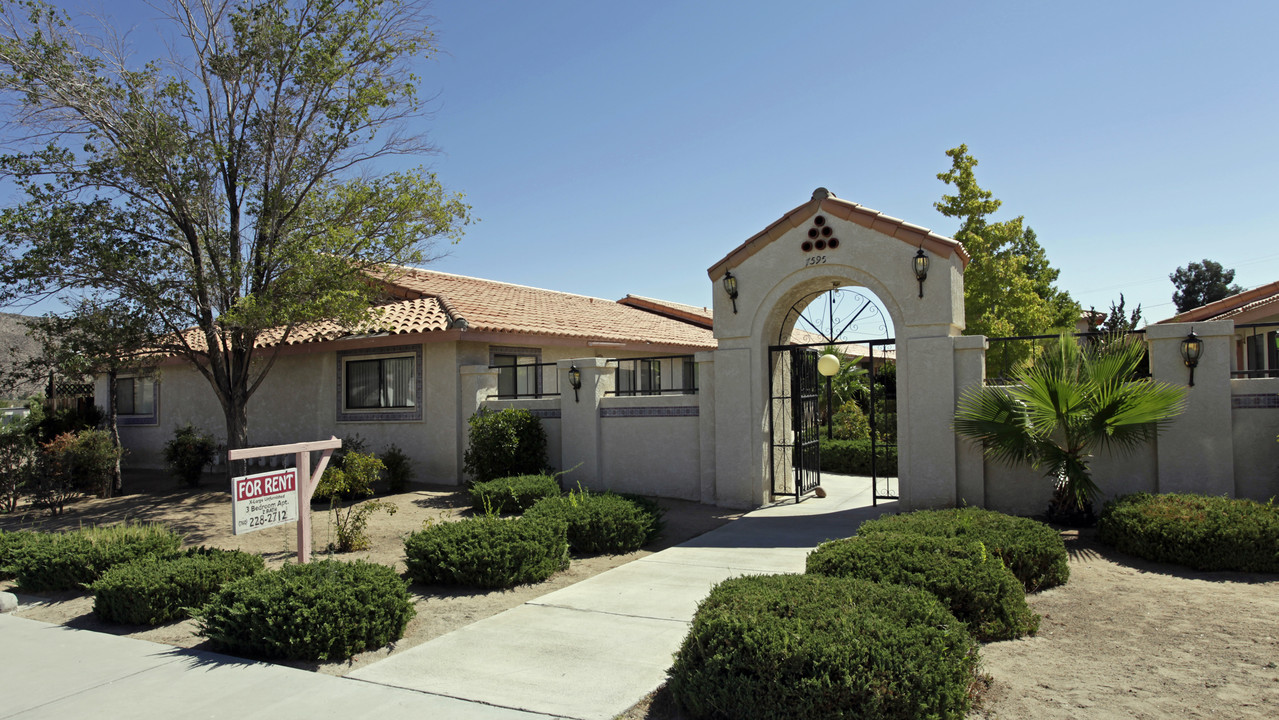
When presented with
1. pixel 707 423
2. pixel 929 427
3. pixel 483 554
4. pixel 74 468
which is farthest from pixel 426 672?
pixel 74 468

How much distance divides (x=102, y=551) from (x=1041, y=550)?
9.07m

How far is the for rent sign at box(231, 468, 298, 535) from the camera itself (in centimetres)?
664

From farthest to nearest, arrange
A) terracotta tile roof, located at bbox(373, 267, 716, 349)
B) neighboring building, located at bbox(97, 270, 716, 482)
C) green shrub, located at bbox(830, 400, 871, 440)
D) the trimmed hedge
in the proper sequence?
green shrub, located at bbox(830, 400, 871, 440)
terracotta tile roof, located at bbox(373, 267, 716, 349)
neighboring building, located at bbox(97, 270, 716, 482)
the trimmed hedge

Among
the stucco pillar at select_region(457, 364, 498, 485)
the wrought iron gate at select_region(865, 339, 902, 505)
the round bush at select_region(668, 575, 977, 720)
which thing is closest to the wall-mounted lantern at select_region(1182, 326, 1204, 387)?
the wrought iron gate at select_region(865, 339, 902, 505)

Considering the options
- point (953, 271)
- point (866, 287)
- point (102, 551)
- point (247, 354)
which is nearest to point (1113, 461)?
point (953, 271)

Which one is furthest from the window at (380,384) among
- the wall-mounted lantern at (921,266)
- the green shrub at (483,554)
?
the wall-mounted lantern at (921,266)

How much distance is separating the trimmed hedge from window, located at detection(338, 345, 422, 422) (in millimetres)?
11174

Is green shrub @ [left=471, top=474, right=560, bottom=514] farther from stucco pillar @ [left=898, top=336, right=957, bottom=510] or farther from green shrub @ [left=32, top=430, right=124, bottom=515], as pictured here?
green shrub @ [left=32, top=430, right=124, bottom=515]

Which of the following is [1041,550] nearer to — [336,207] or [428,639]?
[428,639]

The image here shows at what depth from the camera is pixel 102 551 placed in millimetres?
7930

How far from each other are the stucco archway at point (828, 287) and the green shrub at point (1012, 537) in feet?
9.08

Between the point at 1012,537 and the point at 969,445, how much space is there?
3.56 metres

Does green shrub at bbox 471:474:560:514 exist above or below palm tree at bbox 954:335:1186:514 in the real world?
below

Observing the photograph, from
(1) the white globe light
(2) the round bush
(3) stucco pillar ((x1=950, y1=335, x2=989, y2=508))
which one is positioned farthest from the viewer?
(1) the white globe light
